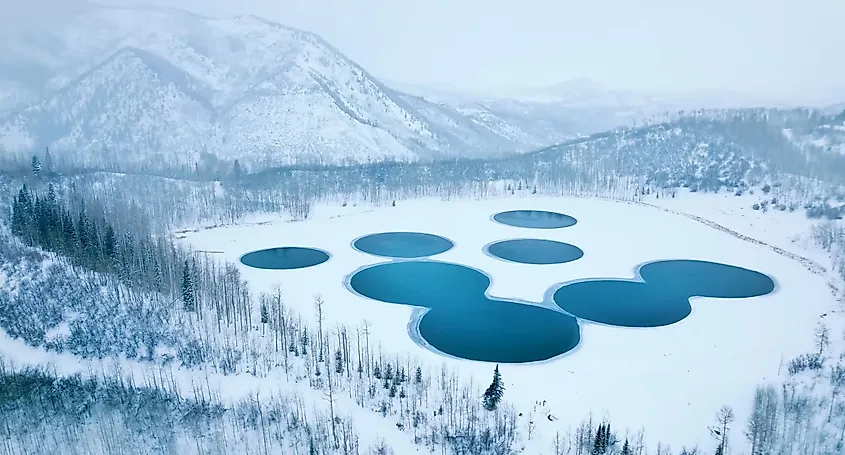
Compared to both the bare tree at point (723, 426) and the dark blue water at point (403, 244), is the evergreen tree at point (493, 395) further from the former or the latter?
the dark blue water at point (403, 244)

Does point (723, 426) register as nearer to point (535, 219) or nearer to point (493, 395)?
point (493, 395)

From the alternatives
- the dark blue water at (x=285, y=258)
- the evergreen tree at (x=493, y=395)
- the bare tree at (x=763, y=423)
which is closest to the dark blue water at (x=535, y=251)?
the dark blue water at (x=285, y=258)

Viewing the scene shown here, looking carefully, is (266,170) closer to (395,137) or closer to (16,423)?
(395,137)

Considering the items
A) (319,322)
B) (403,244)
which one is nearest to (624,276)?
(403,244)

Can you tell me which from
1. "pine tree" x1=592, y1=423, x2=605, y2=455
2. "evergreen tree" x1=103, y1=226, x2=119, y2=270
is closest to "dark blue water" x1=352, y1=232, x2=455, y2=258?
"evergreen tree" x1=103, y1=226, x2=119, y2=270

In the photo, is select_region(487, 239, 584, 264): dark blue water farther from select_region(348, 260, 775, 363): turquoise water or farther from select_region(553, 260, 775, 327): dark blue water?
select_region(553, 260, 775, 327): dark blue water

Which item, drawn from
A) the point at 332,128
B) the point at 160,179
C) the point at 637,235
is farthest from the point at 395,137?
the point at 637,235
